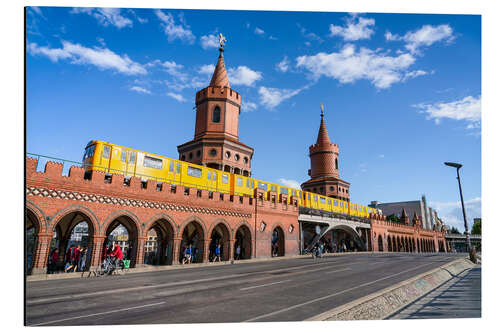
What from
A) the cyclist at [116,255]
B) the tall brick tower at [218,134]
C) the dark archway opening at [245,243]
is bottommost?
the dark archway opening at [245,243]

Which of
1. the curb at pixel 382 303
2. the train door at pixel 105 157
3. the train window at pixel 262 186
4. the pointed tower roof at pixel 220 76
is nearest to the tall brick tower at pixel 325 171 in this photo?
the train window at pixel 262 186

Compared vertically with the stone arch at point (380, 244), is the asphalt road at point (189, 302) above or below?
above

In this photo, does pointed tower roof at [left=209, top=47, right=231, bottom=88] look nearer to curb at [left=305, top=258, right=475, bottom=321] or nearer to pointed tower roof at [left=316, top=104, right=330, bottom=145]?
pointed tower roof at [left=316, top=104, right=330, bottom=145]

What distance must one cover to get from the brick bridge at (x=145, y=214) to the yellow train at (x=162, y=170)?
24.8 inches

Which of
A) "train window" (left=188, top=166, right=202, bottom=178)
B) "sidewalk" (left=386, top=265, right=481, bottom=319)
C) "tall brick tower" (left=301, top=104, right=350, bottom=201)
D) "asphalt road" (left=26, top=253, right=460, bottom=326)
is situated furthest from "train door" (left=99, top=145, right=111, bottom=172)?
"tall brick tower" (left=301, top=104, right=350, bottom=201)

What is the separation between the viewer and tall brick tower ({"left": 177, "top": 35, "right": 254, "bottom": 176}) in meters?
32.5

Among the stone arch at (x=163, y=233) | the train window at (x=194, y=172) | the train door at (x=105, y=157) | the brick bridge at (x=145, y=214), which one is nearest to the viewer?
the brick bridge at (x=145, y=214)

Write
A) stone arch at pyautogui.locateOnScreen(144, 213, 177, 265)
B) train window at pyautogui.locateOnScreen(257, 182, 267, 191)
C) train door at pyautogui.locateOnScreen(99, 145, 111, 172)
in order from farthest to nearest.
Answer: train window at pyautogui.locateOnScreen(257, 182, 267, 191), stone arch at pyautogui.locateOnScreen(144, 213, 177, 265), train door at pyautogui.locateOnScreen(99, 145, 111, 172)

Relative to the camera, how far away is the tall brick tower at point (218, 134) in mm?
32500

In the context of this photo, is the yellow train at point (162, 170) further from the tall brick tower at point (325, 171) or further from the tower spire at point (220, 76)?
the tall brick tower at point (325, 171)

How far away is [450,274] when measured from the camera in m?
14.2

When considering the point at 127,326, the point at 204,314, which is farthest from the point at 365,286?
the point at 127,326

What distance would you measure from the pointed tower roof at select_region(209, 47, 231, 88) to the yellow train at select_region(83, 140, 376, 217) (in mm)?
13857
